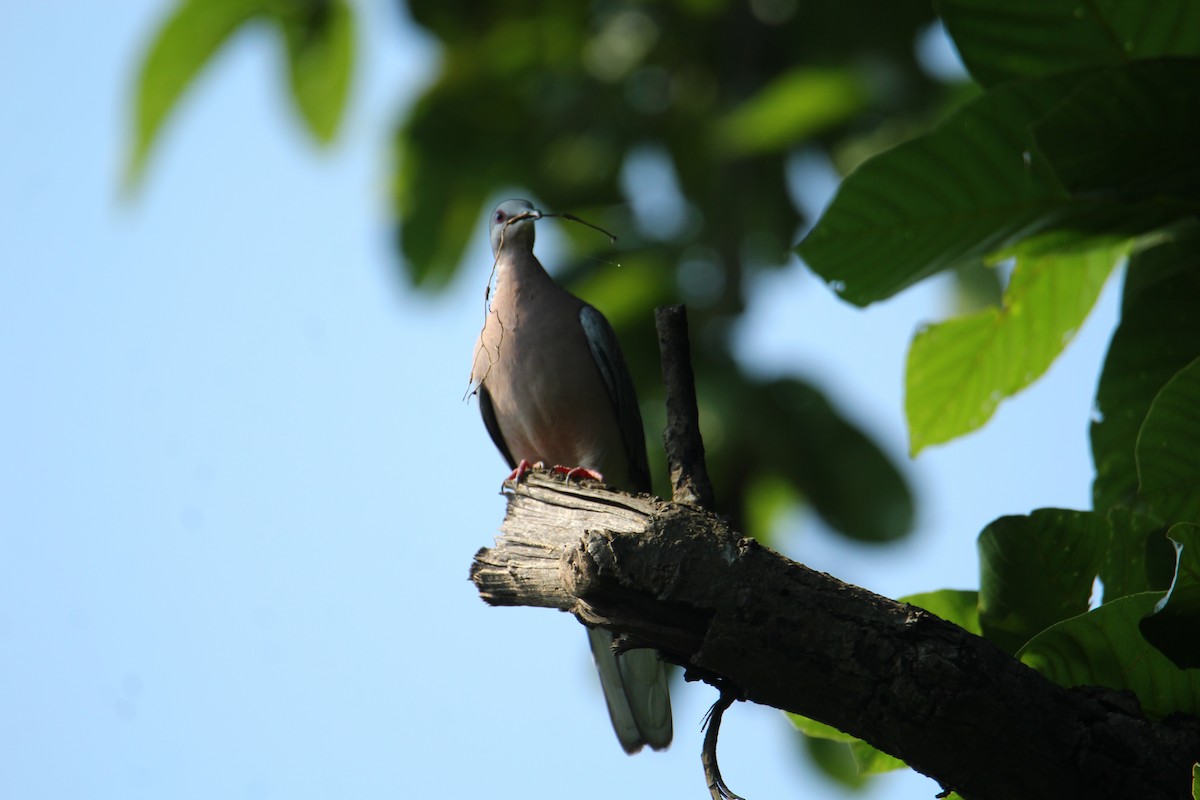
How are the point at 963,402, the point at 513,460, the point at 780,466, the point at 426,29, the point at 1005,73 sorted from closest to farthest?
the point at 1005,73, the point at 963,402, the point at 513,460, the point at 780,466, the point at 426,29

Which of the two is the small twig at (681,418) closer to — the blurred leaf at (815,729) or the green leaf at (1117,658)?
the blurred leaf at (815,729)

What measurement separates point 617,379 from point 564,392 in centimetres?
25

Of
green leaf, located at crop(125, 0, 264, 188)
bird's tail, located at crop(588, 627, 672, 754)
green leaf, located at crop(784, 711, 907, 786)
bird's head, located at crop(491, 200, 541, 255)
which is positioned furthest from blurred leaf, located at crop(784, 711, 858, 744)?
green leaf, located at crop(125, 0, 264, 188)

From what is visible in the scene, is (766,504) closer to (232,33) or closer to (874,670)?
(232,33)

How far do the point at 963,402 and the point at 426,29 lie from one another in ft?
13.6

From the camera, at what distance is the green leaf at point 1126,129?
250 centimetres

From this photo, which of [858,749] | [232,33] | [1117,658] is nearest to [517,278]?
[858,749]

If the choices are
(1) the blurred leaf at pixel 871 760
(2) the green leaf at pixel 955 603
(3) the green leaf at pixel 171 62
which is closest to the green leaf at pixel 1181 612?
(2) the green leaf at pixel 955 603

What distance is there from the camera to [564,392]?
397cm

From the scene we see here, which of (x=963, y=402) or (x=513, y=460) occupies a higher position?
(x=513, y=460)

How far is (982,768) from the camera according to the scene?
2123mm

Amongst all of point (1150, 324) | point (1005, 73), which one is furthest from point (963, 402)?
point (1005, 73)

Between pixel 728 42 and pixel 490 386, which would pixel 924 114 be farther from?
pixel 490 386

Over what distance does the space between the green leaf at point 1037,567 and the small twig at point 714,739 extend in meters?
0.75
